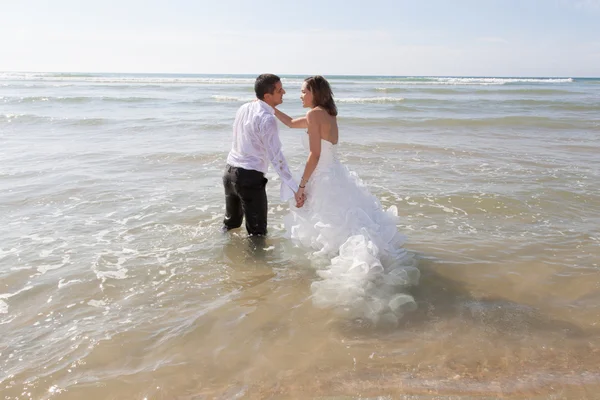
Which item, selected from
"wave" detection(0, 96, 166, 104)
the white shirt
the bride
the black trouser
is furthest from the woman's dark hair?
"wave" detection(0, 96, 166, 104)

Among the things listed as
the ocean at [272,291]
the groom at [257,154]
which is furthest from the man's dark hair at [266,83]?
the ocean at [272,291]

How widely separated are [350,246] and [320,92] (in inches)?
58.3

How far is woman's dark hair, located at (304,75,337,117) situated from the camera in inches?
166

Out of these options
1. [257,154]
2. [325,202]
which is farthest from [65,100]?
[325,202]

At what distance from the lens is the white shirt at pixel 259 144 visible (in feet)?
14.4

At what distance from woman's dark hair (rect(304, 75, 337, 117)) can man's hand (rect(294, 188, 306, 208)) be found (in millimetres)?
835

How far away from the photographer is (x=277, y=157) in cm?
446

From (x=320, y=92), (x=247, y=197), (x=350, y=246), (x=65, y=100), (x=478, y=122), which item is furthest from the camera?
(x=65, y=100)

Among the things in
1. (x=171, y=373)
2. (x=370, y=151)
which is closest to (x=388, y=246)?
(x=171, y=373)

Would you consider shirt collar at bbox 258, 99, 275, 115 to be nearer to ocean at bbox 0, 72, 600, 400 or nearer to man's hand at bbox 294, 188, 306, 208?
man's hand at bbox 294, 188, 306, 208

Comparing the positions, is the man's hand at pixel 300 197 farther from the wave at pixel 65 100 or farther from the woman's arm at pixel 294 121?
the wave at pixel 65 100

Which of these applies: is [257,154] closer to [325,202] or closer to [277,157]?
[277,157]

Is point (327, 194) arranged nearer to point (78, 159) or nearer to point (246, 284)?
point (246, 284)

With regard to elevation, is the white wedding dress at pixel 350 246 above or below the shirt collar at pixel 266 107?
below
